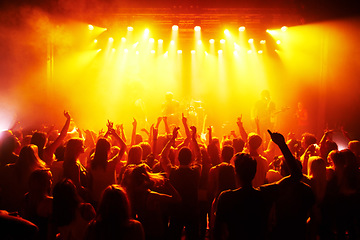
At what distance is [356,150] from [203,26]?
7.90 m

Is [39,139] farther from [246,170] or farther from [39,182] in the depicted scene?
[246,170]

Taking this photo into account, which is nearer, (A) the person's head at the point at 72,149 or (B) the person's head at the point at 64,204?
(B) the person's head at the point at 64,204

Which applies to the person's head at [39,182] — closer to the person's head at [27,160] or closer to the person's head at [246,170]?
the person's head at [27,160]

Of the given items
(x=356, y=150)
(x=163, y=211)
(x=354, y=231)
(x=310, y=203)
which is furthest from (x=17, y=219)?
(x=356, y=150)

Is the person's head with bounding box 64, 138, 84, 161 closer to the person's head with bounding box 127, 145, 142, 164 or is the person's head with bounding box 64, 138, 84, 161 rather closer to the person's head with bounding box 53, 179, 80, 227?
the person's head with bounding box 127, 145, 142, 164

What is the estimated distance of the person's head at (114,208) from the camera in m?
1.98

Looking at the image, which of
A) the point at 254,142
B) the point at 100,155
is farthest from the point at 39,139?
the point at 254,142

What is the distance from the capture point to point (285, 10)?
9.44 meters

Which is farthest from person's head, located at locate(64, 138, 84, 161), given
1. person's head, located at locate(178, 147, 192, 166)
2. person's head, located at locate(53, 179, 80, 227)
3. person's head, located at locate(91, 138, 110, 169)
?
person's head, located at locate(178, 147, 192, 166)

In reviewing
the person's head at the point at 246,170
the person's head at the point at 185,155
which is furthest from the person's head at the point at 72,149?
the person's head at the point at 246,170

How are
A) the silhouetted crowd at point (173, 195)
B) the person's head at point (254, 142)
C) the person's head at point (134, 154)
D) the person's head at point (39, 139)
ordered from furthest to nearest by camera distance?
the person's head at point (39, 139) < the person's head at point (254, 142) < the person's head at point (134, 154) < the silhouetted crowd at point (173, 195)

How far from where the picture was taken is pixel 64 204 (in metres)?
2.33

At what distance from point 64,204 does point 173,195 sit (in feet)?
3.25

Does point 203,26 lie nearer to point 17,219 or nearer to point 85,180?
point 85,180
